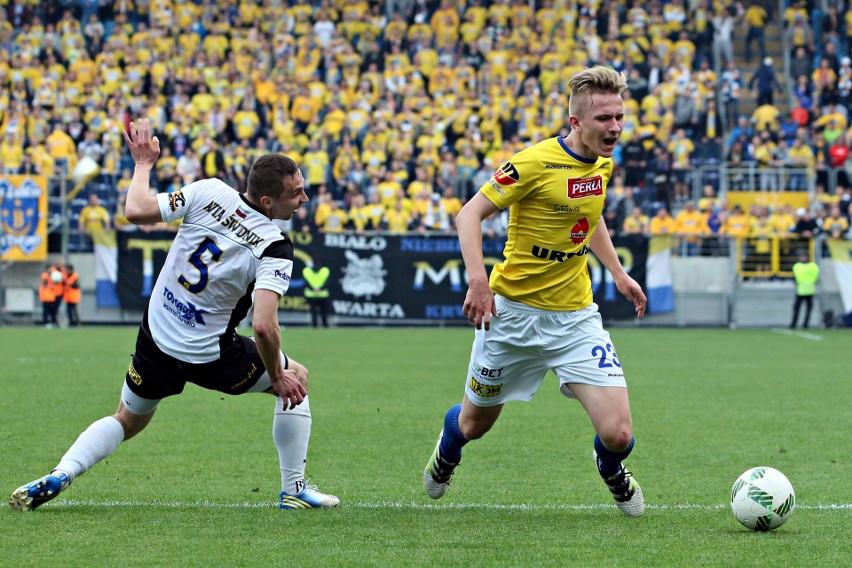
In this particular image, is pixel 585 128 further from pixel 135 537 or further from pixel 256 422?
pixel 256 422

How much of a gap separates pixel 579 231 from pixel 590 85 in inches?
30.1

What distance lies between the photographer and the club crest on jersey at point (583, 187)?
636cm

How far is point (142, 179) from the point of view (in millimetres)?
6230

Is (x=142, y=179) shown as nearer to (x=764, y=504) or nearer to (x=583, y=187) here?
(x=583, y=187)

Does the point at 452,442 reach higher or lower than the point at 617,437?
lower

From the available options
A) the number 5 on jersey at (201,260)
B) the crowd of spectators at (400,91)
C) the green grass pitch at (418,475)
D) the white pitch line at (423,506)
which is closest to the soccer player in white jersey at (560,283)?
the white pitch line at (423,506)

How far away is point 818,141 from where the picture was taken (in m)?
27.4

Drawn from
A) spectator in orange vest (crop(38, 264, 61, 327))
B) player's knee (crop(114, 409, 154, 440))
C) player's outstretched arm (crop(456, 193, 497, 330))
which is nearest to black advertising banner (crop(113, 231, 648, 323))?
spectator in orange vest (crop(38, 264, 61, 327))

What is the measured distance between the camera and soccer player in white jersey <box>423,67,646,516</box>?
6227 millimetres

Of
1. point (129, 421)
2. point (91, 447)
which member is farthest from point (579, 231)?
point (91, 447)

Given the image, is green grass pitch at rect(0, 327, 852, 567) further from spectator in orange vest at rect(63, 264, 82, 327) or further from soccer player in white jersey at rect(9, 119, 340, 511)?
spectator in orange vest at rect(63, 264, 82, 327)

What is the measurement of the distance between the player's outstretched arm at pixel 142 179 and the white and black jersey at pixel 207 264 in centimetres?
10

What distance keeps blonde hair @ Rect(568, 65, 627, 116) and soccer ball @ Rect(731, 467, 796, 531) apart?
2053 millimetres

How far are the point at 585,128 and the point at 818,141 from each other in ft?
74.4
